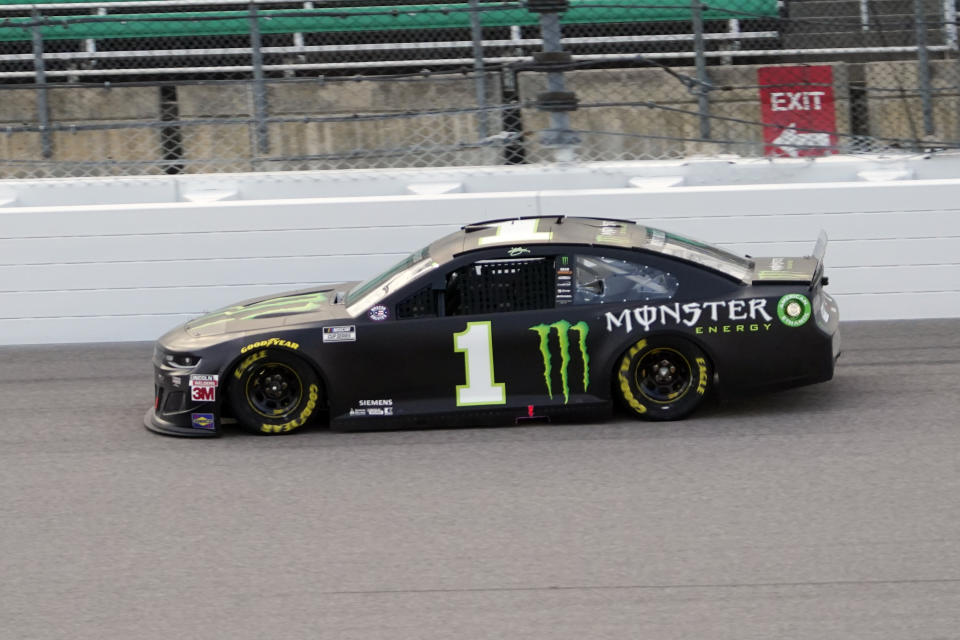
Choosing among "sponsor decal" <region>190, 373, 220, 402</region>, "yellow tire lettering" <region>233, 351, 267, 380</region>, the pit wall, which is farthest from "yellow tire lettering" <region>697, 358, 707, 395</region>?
"sponsor decal" <region>190, 373, 220, 402</region>

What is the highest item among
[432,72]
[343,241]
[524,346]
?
[432,72]

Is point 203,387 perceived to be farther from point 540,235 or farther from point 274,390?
point 540,235

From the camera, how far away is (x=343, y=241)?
973cm

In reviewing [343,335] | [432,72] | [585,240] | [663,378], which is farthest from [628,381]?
[432,72]

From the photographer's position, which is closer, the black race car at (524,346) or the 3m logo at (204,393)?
the black race car at (524,346)

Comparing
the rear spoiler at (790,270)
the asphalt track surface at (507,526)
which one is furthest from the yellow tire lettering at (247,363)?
the rear spoiler at (790,270)

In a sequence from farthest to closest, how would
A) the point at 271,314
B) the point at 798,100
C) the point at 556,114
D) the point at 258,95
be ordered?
the point at 798,100 → the point at 258,95 → the point at 556,114 → the point at 271,314

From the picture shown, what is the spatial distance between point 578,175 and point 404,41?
3.31 m

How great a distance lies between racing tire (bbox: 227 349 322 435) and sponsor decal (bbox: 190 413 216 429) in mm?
135

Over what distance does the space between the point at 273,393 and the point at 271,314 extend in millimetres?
485

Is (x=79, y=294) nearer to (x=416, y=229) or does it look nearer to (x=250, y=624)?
(x=416, y=229)

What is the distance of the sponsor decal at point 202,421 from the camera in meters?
7.46

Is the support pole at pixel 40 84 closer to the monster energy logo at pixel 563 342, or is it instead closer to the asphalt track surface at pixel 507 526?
the asphalt track surface at pixel 507 526

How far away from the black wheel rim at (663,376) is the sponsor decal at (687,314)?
0.19 m
